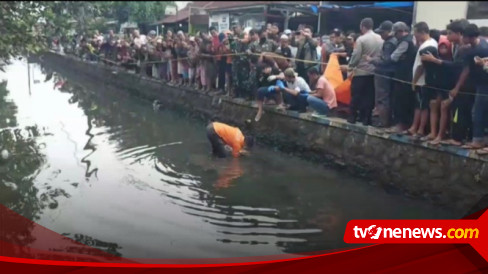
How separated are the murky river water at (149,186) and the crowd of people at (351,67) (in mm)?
208

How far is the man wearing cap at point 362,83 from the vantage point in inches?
70.1

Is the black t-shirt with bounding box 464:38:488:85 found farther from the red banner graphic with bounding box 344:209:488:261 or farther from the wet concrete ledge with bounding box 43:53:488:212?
the red banner graphic with bounding box 344:209:488:261

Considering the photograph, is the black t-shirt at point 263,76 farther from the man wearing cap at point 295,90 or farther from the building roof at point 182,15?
the building roof at point 182,15

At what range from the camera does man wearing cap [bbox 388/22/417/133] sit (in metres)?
1.66

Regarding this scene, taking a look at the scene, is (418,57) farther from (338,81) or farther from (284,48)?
(284,48)

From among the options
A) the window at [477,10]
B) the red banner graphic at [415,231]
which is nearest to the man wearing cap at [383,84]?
the window at [477,10]

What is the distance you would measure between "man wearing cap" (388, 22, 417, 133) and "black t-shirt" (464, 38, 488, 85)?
0.20 m

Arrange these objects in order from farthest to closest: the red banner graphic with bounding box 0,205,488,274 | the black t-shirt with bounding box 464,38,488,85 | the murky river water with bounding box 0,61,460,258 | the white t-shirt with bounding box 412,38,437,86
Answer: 1. the white t-shirt with bounding box 412,38,437,86
2. the black t-shirt with bounding box 464,38,488,85
3. the murky river water with bounding box 0,61,460,258
4. the red banner graphic with bounding box 0,205,488,274

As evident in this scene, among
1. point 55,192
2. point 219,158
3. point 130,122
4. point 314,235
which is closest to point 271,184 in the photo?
point 219,158

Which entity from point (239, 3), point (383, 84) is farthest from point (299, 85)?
point (239, 3)

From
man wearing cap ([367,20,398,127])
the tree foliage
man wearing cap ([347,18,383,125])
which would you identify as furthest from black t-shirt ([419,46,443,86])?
the tree foliage

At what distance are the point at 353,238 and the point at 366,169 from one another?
1.97 ft

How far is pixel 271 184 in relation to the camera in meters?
2.12

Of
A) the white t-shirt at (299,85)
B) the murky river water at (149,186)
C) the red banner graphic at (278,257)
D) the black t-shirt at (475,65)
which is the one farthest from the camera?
the white t-shirt at (299,85)
